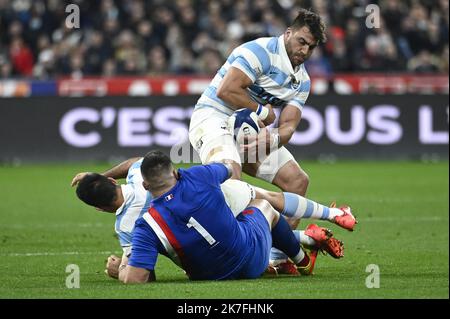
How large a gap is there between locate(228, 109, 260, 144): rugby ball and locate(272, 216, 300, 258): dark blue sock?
953 millimetres

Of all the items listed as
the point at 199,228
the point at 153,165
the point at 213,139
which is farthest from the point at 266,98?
the point at 153,165

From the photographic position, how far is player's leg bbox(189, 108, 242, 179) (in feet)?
31.9

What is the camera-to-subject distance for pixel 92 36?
81.8 ft

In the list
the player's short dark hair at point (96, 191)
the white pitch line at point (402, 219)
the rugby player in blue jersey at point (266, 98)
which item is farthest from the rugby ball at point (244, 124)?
the white pitch line at point (402, 219)

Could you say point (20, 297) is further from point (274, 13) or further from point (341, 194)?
point (274, 13)

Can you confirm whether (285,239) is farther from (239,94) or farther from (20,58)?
(20,58)

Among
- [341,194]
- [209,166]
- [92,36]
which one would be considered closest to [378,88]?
[92,36]

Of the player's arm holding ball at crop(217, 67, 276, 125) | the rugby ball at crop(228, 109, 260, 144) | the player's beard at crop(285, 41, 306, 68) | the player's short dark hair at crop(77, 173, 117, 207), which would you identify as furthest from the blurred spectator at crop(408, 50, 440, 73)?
the player's short dark hair at crop(77, 173, 117, 207)

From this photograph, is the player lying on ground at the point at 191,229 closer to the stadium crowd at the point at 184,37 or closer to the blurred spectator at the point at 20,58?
the stadium crowd at the point at 184,37

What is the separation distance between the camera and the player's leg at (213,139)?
973cm

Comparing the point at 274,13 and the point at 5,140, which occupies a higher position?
the point at 274,13

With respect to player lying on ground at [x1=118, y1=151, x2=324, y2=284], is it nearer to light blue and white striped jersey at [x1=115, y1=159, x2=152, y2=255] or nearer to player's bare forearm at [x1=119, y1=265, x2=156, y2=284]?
player's bare forearm at [x1=119, y1=265, x2=156, y2=284]

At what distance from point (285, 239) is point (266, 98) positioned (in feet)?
5.70

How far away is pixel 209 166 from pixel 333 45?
1746cm
